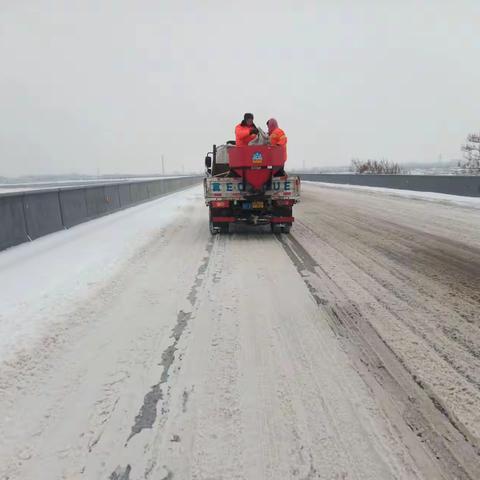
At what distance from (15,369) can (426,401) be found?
3.45 meters

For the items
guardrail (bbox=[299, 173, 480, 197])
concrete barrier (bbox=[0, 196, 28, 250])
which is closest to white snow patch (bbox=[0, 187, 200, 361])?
concrete barrier (bbox=[0, 196, 28, 250])

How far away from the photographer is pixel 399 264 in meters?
7.02

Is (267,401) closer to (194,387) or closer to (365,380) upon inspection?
(194,387)

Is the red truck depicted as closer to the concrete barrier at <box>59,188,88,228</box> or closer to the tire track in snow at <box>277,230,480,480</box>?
the concrete barrier at <box>59,188,88,228</box>

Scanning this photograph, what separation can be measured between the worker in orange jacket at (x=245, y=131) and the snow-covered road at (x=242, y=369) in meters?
4.57

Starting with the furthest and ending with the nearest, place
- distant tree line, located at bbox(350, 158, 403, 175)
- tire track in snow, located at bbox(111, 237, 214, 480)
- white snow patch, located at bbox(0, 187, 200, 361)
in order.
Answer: distant tree line, located at bbox(350, 158, 403, 175) < white snow patch, located at bbox(0, 187, 200, 361) < tire track in snow, located at bbox(111, 237, 214, 480)

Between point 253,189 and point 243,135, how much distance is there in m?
1.62

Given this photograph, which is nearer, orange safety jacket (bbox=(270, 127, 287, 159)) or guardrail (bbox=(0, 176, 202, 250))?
guardrail (bbox=(0, 176, 202, 250))

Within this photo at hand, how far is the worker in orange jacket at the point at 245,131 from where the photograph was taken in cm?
1070

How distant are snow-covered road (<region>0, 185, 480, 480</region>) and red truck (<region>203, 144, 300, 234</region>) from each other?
3165 millimetres

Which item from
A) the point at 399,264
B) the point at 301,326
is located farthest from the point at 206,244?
the point at 301,326

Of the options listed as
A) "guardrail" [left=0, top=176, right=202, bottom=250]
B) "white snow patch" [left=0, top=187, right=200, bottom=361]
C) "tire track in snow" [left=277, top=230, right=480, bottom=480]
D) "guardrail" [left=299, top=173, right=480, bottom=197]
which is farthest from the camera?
"guardrail" [left=299, top=173, right=480, bottom=197]

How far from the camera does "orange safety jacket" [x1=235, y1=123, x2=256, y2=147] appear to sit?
1070 centimetres

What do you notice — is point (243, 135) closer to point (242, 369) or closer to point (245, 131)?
point (245, 131)
